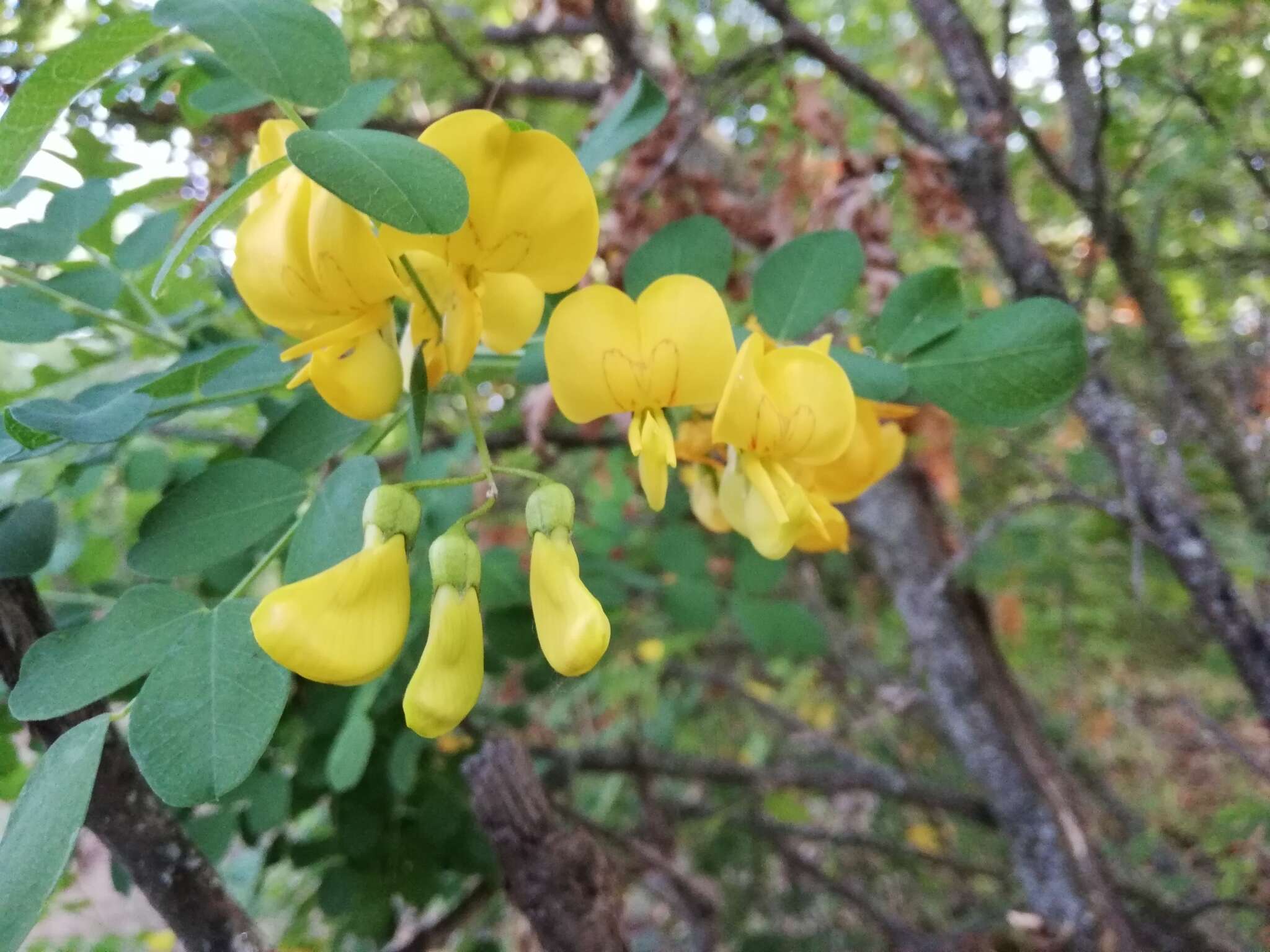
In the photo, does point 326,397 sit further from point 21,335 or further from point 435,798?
point 435,798

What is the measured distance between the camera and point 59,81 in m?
0.49

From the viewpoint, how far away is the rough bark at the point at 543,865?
0.83 metres

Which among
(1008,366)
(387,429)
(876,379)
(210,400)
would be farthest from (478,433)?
(1008,366)

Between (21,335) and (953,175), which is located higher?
(953,175)

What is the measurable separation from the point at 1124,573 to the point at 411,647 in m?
2.28

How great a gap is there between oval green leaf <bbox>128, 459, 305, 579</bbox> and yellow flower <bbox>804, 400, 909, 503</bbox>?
1.46 ft

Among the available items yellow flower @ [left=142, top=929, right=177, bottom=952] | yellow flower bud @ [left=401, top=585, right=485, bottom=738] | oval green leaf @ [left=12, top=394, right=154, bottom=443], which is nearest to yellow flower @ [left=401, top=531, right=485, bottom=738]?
yellow flower bud @ [left=401, top=585, right=485, bottom=738]

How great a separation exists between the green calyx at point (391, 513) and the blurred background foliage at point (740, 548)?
0.19 meters

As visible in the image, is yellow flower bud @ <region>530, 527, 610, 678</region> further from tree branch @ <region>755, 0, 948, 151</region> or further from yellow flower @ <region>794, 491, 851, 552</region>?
tree branch @ <region>755, 0, 948, 151</region>

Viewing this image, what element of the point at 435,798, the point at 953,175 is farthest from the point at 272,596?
the point at 953,175

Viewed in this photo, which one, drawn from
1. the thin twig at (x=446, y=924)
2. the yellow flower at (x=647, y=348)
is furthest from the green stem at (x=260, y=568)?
the thin twig at (x=446, y=924)

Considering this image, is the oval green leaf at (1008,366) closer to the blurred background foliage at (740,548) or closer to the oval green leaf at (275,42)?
the blurred background foliage at (740,548)

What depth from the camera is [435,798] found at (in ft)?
4.04

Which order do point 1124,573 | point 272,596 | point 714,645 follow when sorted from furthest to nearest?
point 714,645 → point 1124,573 → point 272,596
